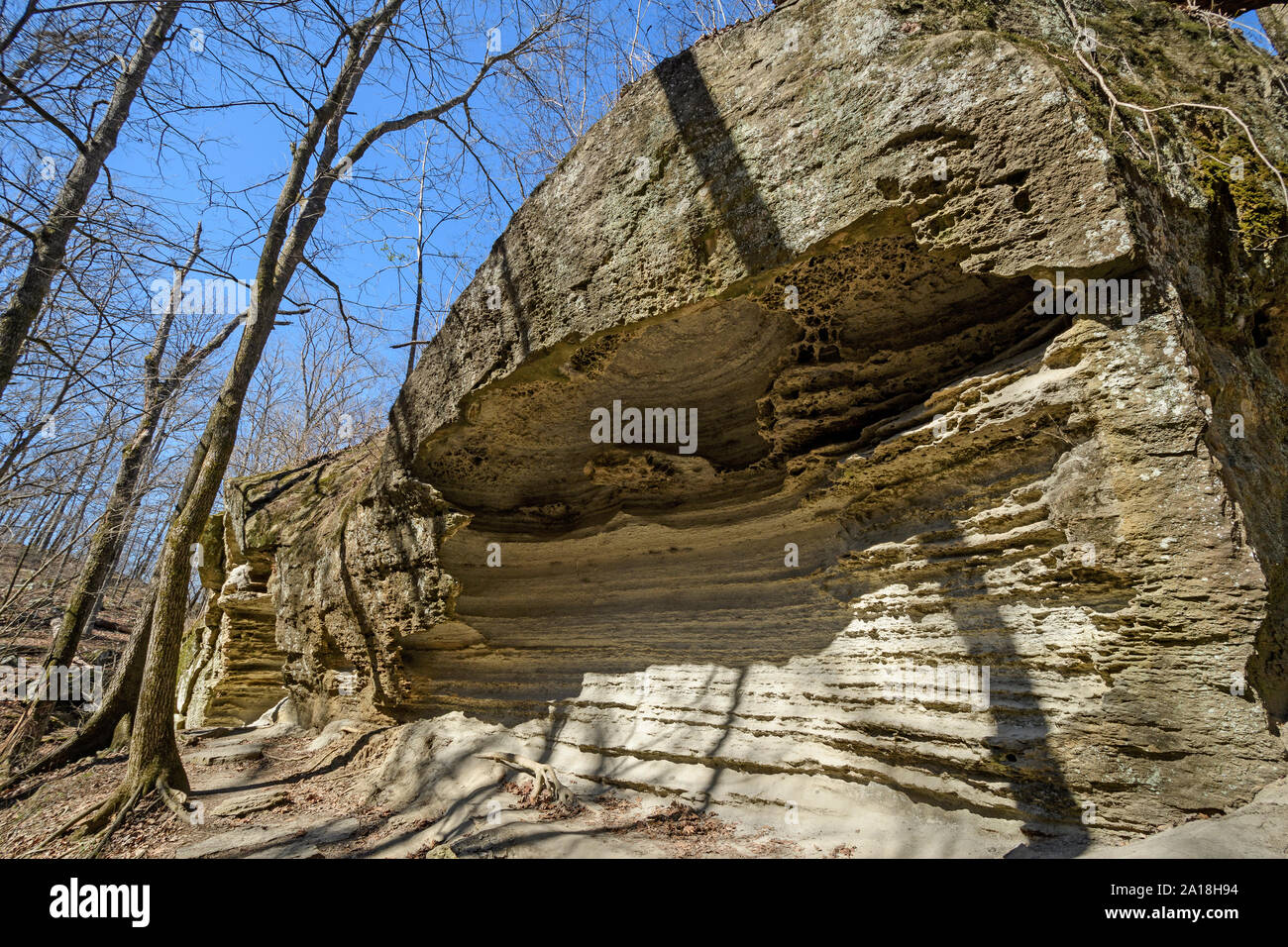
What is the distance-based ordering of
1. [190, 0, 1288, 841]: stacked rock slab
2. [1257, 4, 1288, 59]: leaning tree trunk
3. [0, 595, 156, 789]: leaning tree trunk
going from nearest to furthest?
1. [190, 0, 1288, 841]: stacked rock slab
2. [1257, 4, 1288, 59]: leaning tree trunk
3. [0, 595, 156, 789]: leaning tree trunk

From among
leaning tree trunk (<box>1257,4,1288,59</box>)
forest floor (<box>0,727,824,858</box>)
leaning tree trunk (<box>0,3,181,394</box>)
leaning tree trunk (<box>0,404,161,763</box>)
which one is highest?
leaning tree trunk (<box>1257,4,1288,59</box>)

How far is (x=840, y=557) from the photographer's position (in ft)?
A: 14.3

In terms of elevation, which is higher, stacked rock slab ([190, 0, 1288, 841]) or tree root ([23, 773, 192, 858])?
stacked rock slab ([190, 0, 1288, 841])

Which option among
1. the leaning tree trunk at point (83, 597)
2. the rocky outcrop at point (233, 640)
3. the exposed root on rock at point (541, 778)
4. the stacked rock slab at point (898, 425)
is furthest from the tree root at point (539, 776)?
the rocky outcrop at point (233, 640)

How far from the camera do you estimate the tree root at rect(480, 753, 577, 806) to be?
4.88 m

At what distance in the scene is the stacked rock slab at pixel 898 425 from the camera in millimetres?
2850

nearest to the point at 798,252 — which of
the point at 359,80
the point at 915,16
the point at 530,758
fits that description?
the point at 915,16

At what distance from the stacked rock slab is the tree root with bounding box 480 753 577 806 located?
0.32m

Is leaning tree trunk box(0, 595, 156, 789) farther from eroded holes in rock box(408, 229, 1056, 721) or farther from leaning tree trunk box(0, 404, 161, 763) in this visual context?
eroded holes in rock box(408, 229, 1056, 721)

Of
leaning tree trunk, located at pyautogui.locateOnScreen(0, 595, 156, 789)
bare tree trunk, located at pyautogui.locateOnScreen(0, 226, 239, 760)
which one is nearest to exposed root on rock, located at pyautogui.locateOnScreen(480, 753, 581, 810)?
leaning tree trunk, located at pyautogui.locateOnScreen(0, 595, 156, 789)

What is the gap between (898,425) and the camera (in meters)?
3.95

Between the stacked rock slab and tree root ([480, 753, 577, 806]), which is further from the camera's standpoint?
tree root ([480, 753, 577, 806])

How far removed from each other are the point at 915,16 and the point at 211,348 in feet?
35.3
